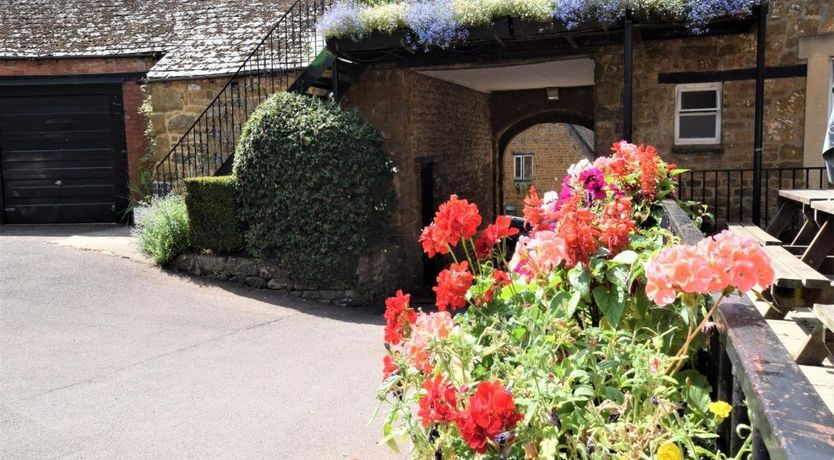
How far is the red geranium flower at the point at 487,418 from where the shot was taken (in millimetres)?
2031

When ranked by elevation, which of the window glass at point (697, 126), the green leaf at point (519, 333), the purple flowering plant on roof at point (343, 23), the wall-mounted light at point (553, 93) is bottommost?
the green leaf at point (519, 333)

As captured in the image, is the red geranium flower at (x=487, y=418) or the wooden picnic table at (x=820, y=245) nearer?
the red geranium flower at (x=487, y=418)

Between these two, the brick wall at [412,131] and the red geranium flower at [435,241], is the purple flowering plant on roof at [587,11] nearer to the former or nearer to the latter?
the brick wall at [412,131]

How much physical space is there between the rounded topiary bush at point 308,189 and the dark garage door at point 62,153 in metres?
6.11

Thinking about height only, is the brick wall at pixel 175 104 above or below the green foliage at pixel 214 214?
above

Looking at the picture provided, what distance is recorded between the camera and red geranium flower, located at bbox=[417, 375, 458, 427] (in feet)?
7.15

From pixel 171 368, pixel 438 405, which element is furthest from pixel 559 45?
pixel 438 405

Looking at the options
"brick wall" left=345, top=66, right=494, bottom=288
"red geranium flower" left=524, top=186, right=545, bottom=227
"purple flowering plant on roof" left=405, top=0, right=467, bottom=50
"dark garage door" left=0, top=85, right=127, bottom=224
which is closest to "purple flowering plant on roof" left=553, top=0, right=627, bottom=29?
"purple flowering plant on roof" left=405, top=0, right=467, bottom=50

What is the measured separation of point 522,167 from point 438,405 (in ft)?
82.7

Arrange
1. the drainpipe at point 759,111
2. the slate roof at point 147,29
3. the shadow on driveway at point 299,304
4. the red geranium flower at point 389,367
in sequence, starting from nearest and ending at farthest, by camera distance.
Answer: the red geranium flower at point 389,367, the drainpipe at point 759,111, the shadow on driveway at point 299,304, the slate roof at point 147,29

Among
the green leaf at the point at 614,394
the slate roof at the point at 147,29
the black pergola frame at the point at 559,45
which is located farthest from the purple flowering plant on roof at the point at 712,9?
the slate roof at the point at 147,29

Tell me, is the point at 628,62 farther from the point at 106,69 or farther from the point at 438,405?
the point at 106,69

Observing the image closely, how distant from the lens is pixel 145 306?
8.32 meters

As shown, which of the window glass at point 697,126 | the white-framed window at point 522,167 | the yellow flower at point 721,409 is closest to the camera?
the yellow flower at point 721,409
